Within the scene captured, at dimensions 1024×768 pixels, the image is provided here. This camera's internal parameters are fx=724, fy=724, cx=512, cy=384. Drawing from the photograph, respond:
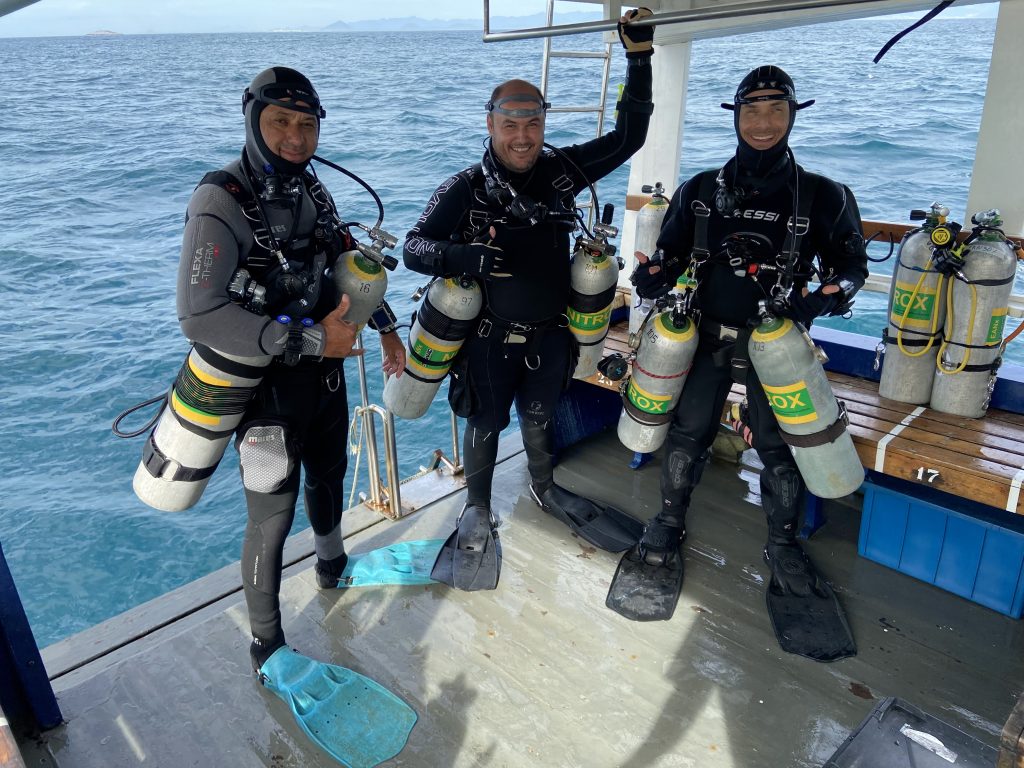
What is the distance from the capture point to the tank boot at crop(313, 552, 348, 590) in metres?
3.15

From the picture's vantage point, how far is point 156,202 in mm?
19109

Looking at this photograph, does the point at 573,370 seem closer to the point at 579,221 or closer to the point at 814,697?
the point at 579,221

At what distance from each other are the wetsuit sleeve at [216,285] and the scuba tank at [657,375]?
1.47 meters

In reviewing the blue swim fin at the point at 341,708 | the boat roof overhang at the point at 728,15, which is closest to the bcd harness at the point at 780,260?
the boat roof overhang at the point at 728,15

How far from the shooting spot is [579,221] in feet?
9.89

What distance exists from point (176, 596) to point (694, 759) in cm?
222

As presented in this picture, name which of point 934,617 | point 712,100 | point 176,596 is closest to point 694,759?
point 934,617

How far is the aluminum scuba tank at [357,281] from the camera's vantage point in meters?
2.52

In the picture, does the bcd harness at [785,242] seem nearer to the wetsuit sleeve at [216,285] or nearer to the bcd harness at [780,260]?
the bcd harness at [780,260]

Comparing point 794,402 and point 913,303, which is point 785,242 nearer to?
point 794,402

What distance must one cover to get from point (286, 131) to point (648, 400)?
5.67ft

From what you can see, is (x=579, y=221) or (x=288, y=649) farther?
(x=579, y=221)

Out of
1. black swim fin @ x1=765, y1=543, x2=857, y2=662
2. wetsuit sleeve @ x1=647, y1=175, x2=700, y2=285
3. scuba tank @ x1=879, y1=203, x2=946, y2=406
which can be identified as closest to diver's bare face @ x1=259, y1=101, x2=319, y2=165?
wetsuit sleeve @ x1=647, y1=175, x2=700, y2=285

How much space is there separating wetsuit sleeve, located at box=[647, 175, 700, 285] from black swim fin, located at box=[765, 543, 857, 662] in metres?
1.31
